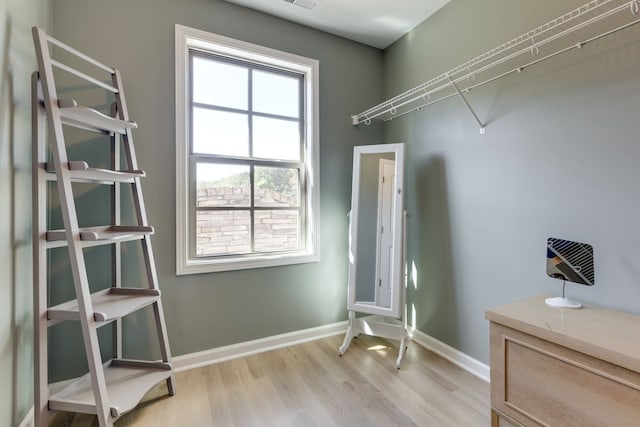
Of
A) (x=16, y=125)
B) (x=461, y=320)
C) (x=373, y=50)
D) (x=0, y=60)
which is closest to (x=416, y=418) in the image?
(x=461, y=320)

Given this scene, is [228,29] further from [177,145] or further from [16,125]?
[16,125]

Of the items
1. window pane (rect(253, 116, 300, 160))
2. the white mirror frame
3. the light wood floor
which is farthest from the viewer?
window pane (rect(253, 116, 300, 160))

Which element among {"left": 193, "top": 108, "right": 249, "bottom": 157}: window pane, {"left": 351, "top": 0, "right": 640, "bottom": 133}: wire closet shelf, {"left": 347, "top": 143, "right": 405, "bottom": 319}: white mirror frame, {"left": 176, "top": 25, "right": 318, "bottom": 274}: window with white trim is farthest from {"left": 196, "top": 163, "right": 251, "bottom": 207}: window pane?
Result: {"left": 351, "top": 0, "right": 640, "bottom": 133}: wire closet shelf

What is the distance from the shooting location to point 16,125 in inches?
53.6

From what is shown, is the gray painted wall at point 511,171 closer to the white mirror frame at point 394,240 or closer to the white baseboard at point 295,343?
the white baseboard at point 295,343

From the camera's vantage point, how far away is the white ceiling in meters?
2.21

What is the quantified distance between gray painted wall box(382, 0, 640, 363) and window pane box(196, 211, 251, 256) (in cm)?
143

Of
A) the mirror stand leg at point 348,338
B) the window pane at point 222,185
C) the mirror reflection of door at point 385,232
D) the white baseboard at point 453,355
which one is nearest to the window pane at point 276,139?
the window pane at point 222,185

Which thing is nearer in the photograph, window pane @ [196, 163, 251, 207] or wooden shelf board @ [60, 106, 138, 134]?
wooden shelf board @ [60, 106, 138, 134]

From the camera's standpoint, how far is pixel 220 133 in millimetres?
2285

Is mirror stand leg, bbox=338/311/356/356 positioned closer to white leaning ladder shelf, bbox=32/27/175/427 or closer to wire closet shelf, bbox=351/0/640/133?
white leaning ladder shelf, bbox=32/27/175/427

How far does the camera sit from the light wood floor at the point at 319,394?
5.18ft

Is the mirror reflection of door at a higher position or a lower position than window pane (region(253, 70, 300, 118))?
lower

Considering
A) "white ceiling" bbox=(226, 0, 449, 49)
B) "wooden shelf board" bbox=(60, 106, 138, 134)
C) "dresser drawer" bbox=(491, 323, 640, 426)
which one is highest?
"white ceiling" bbox=(226, 0, 449, 49)
